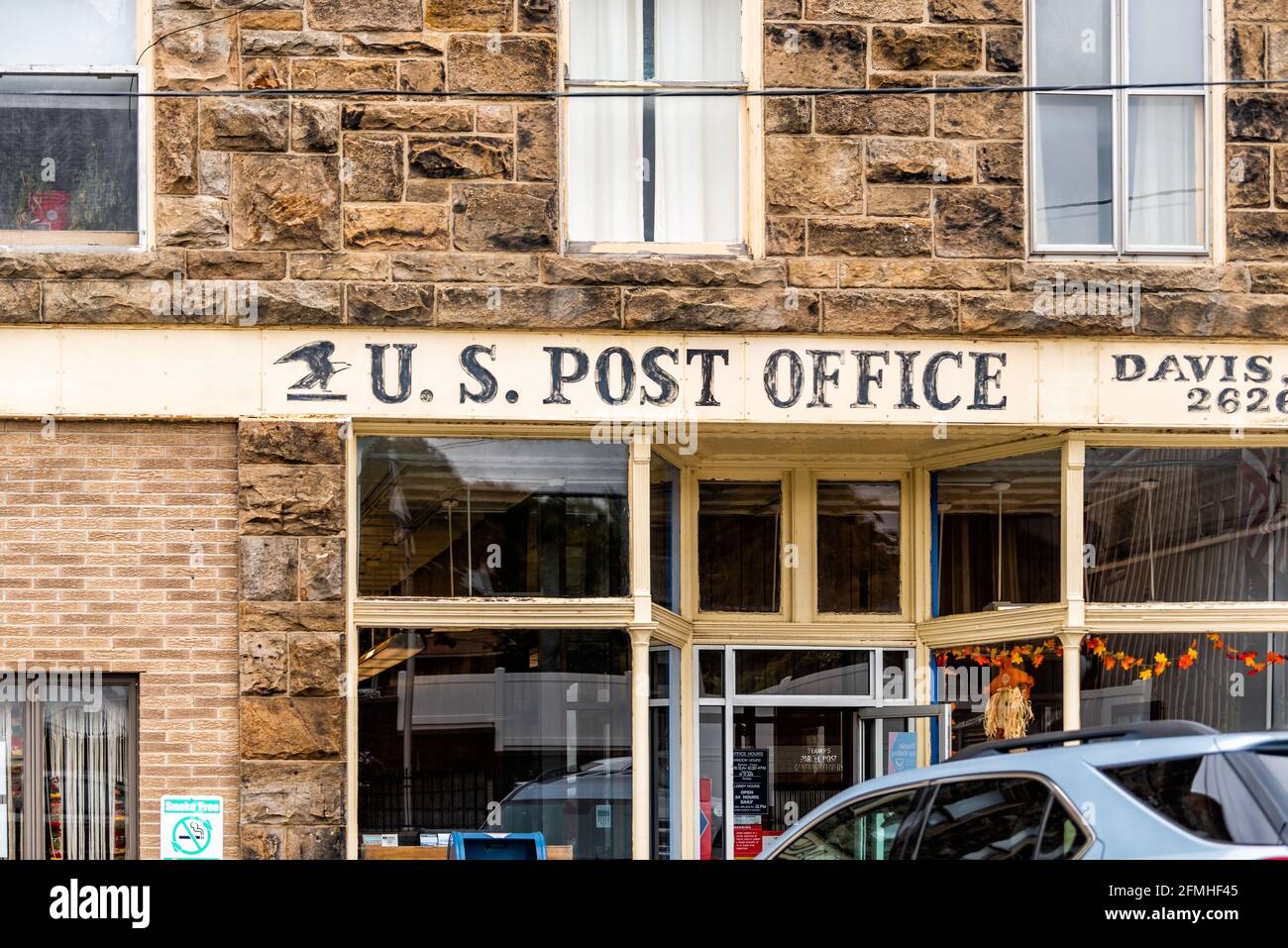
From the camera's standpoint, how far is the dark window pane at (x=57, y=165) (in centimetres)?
968

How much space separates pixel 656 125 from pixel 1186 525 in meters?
4.10

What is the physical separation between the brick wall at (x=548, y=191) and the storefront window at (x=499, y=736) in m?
1.95

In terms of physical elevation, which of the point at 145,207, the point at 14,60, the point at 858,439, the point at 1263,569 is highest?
the point at 14,60

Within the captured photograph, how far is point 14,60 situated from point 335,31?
6.36 ft

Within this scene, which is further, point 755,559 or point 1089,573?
point 755,559

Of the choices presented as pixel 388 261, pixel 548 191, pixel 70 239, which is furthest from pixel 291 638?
pixel 548 191

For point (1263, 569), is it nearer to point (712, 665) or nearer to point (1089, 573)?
point (1089, 573)

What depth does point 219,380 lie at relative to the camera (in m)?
9.44

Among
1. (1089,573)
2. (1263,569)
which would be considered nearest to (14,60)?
(1089,573)

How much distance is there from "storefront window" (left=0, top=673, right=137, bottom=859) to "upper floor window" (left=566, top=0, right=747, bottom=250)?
4086 mm

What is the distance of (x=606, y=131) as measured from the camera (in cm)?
1002

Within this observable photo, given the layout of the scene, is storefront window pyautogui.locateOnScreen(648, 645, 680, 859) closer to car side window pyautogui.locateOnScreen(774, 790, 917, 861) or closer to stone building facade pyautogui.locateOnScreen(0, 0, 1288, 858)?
stone building facade pyautogui.locateOnScreen(0, 0, 1288, 858)
